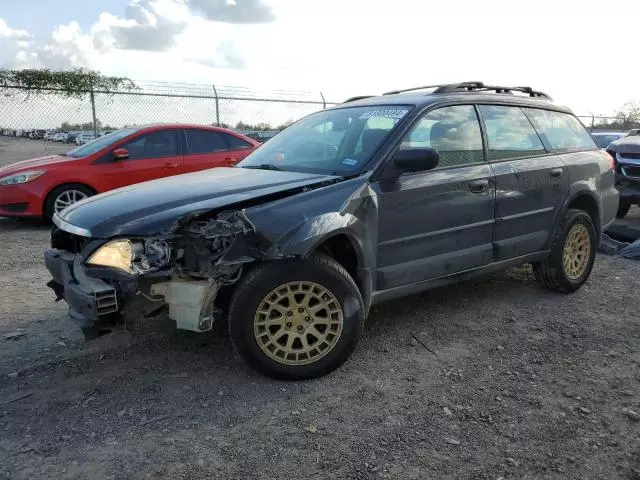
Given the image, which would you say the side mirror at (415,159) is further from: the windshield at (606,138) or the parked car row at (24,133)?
the parked car row at (24,133)

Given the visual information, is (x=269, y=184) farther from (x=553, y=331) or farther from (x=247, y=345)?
(x=553, y=331)

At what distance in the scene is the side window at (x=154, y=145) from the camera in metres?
8.27

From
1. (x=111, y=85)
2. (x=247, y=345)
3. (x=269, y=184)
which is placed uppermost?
(x=111, y=85)

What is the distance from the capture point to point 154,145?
27.5 feet

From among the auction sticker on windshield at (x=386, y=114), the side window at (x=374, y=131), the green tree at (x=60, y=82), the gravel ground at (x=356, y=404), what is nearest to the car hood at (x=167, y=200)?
the side window at (x=374, y=131)

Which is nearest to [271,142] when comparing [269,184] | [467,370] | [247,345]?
[269,184]

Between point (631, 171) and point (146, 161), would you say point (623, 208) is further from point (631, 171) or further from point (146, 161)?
point (146, 161)

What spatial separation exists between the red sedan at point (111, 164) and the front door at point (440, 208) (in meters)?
4.37

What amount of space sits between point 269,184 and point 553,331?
238 centimetres

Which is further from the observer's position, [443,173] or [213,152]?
[213,152]

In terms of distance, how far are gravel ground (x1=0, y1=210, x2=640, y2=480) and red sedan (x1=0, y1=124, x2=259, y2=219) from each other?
3.65 meters

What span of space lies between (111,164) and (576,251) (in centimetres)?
616

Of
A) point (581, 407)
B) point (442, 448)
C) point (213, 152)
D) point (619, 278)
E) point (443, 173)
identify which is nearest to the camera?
point (442, 448)

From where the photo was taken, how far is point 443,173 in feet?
13.2
